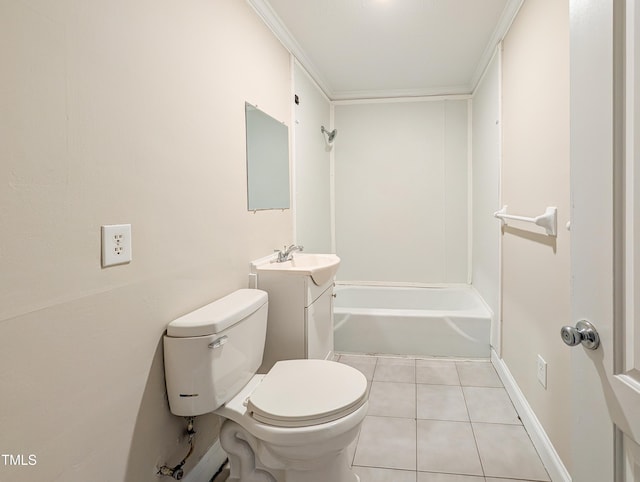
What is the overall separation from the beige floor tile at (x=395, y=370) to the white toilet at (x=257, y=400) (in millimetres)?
1150

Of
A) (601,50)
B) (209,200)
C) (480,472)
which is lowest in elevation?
(480,472)

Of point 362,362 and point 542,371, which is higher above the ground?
point 542,371

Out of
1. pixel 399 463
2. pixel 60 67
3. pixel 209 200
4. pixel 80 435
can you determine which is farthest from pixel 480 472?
pixel 60 67

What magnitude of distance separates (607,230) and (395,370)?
2.32 meters

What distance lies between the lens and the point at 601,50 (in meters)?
0.72

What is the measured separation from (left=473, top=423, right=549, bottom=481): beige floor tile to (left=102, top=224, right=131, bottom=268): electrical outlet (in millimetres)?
1752

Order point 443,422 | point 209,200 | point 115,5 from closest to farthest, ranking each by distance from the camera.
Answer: point 115,5 → point 209,200 → point 443,422

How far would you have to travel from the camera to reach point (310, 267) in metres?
2.13

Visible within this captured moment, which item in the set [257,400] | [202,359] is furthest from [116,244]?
[257,400]

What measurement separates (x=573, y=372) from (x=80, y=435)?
1.25 m

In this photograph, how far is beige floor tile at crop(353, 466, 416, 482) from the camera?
1.66 m

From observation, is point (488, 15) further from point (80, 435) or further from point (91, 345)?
point (80, 435)

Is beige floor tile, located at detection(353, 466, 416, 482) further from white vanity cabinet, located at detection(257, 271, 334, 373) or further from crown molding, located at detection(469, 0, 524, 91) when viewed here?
crown molding, located at detection(469, 0, 524, 91)

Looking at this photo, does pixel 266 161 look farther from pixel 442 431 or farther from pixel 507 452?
pixel 507 452
